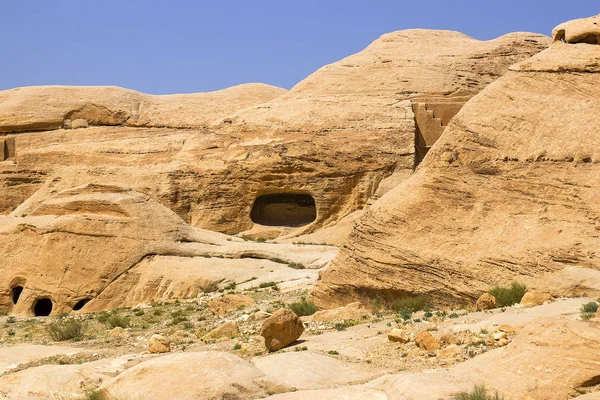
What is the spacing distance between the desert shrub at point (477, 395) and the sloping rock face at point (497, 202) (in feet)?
19.1

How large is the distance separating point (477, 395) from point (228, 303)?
1202cm

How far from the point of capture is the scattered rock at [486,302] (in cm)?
1359

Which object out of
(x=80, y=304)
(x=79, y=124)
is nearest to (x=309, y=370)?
(x=80, y=304)

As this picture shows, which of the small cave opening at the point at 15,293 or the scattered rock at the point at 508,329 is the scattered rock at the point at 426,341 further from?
the small cave opening at the point at 15,293

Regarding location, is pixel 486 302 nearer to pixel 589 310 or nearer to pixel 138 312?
pixel 589 310

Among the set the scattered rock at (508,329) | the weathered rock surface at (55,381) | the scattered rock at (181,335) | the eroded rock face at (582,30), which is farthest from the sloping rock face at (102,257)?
the scattered rock at (508,329)

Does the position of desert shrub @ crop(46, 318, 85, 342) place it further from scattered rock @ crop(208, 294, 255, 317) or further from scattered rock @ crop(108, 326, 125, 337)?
scattered rock @ crop(208, 294, 255, 317)

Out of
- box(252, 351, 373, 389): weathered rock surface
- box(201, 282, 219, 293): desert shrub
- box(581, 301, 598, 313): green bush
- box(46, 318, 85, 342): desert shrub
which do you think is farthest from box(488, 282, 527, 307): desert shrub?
box(201, 282, 219, 293): desert shrub

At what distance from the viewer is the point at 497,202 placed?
15375 millimetres

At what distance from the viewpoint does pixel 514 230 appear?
1480 cm

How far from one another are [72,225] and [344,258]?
1109 centimetres

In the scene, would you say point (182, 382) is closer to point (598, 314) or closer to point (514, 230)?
point (598, 314)

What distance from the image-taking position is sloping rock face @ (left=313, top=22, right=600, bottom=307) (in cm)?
1445

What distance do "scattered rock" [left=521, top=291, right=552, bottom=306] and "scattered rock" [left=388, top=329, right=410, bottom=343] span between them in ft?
7.88
